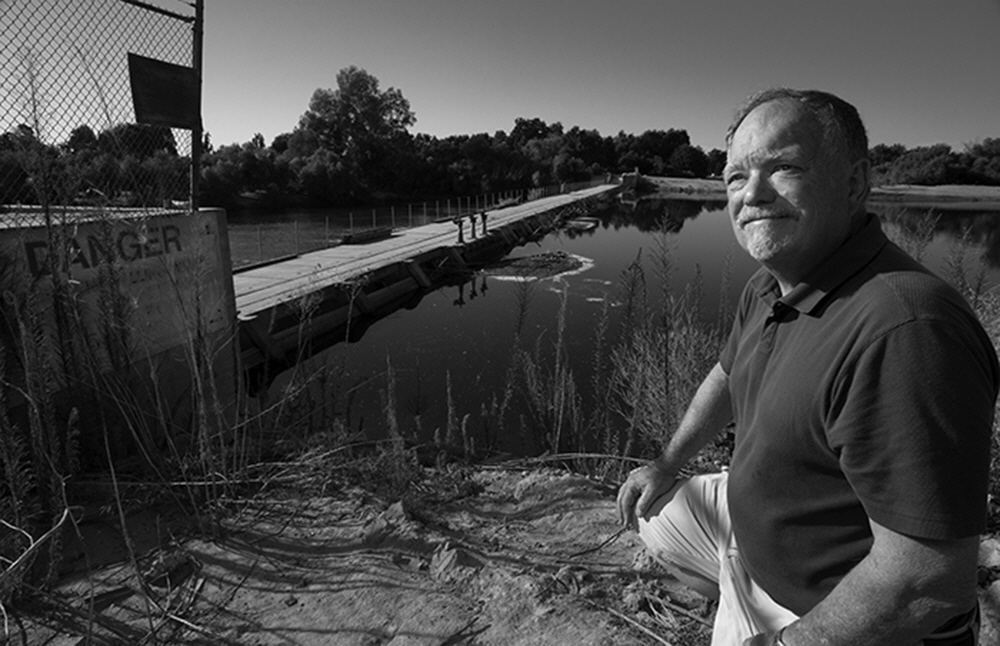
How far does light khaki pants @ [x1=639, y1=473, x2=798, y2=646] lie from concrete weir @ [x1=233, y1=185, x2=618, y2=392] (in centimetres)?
306

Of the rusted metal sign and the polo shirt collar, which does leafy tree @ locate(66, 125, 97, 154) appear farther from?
the polo shirt collar

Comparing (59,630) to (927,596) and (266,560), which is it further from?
(927,596)

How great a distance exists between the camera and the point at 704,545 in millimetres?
2084

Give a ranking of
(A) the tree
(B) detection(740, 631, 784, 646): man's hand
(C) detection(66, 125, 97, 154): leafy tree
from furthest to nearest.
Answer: (A) the tree
(C) detection(66, 125, 97, 154): leafy tree
(B) detection(740, 631, 784, 646): man's hand

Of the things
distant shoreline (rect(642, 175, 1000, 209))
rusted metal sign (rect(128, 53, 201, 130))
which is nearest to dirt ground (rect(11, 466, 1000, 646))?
rusted metal sign (rect(128, 53, 201, 130))

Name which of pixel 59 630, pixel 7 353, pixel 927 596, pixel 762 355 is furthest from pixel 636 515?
pixel 7 353

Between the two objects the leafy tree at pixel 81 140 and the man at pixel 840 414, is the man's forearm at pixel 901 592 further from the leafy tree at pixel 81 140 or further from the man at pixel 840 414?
the leafy tree at pixel 81 140

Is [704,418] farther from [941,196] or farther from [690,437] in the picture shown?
[941,196]

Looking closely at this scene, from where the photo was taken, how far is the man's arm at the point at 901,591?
1.11 meters

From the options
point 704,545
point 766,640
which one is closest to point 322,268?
point 704,545

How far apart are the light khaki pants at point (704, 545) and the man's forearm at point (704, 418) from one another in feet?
0.40

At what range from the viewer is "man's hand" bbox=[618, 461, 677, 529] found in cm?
228

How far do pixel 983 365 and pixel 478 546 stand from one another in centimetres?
215

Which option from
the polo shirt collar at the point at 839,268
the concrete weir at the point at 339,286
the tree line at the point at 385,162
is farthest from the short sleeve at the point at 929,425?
the tree line at the point at 385,162
